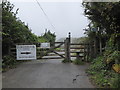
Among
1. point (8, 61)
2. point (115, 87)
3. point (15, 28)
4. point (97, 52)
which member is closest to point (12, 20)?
point (15, 28)

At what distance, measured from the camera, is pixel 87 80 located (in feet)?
17.3

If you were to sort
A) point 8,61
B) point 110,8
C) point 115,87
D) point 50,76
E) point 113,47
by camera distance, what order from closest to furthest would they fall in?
point 115,87 < point 110,8 < point 50,76 < point 113,47 < point 8,61

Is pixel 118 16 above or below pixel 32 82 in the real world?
above

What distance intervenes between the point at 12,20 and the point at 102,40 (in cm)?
509

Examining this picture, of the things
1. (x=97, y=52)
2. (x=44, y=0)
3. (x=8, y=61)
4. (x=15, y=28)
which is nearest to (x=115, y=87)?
(x=97, y=52)

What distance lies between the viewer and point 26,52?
8664 mm

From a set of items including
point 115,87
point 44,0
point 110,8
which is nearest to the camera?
Answer: point 115,87

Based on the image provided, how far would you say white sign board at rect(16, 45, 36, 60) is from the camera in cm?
862

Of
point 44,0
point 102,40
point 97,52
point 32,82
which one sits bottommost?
point 32,82

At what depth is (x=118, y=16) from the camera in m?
5.39

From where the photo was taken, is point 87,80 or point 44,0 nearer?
point 87,80

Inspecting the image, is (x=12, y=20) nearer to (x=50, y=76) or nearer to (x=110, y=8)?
(x=50, y=76)

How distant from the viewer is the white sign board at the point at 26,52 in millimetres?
8617

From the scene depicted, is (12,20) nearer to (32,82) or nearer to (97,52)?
(32,82)
